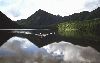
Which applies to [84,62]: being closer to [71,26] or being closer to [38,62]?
[38,62]

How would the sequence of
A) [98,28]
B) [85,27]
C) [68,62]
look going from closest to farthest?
[68,62] → [98,28] → [85,27]

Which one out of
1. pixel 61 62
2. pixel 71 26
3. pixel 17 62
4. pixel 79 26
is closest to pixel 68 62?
pixel 61 62

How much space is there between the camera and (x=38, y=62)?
70.8ft

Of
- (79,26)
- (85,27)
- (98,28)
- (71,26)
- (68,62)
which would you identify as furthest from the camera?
(71,26)

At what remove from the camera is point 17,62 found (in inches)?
853

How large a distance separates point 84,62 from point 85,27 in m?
146

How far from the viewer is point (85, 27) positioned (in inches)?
6516

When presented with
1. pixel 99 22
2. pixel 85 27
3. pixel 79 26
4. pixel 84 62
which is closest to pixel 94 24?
pixel 99 22

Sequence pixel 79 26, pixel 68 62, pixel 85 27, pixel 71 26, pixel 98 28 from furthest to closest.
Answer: pixel 71 26 → pixel 79 26 → pixel 85 27 → pixel 98 28 → pixel 68 62

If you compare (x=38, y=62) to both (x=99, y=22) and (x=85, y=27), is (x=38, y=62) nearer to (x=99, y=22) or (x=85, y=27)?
(x=99, y=22)

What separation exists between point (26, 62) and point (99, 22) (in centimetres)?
12457

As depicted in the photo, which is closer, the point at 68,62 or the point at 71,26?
the point at 68,62

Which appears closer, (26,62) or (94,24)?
(26,62)

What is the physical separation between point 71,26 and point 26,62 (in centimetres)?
17754
